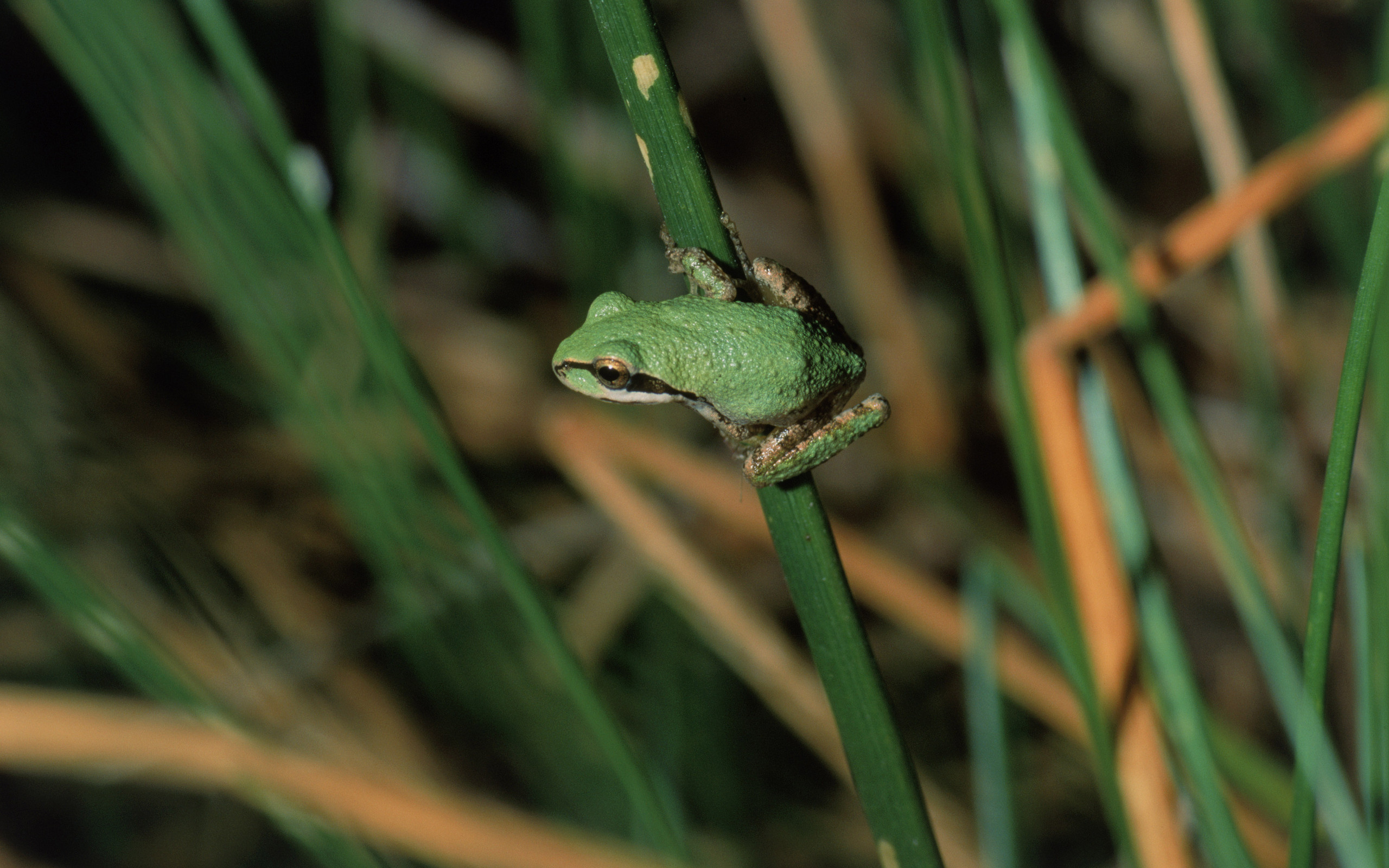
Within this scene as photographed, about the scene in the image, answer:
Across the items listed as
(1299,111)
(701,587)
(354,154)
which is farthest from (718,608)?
(1299,111)

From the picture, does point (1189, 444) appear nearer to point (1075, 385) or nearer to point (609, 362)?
point (1075, 385)

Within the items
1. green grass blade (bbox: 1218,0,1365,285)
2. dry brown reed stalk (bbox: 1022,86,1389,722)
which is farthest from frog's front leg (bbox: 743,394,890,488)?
green grass blade (bbox: 1218,0,1365,285)

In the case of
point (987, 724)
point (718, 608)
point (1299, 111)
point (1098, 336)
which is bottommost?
point (987, 724)

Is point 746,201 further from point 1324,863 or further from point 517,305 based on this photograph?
point 1324,863

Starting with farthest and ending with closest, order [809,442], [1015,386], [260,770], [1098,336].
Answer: [1098,336] → [260,770] → [809,442] → [1015,386]

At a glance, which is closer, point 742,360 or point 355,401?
point 742,360

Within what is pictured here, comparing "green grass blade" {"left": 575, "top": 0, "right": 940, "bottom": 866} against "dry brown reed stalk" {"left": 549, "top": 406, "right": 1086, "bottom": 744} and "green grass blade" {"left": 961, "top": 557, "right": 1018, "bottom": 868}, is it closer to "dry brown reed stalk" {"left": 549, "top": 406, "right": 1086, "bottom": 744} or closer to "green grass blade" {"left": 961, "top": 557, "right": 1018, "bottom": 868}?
"green grass blade" {"left": 961, "top": 557, "right": 1018, "bottom": 868}
